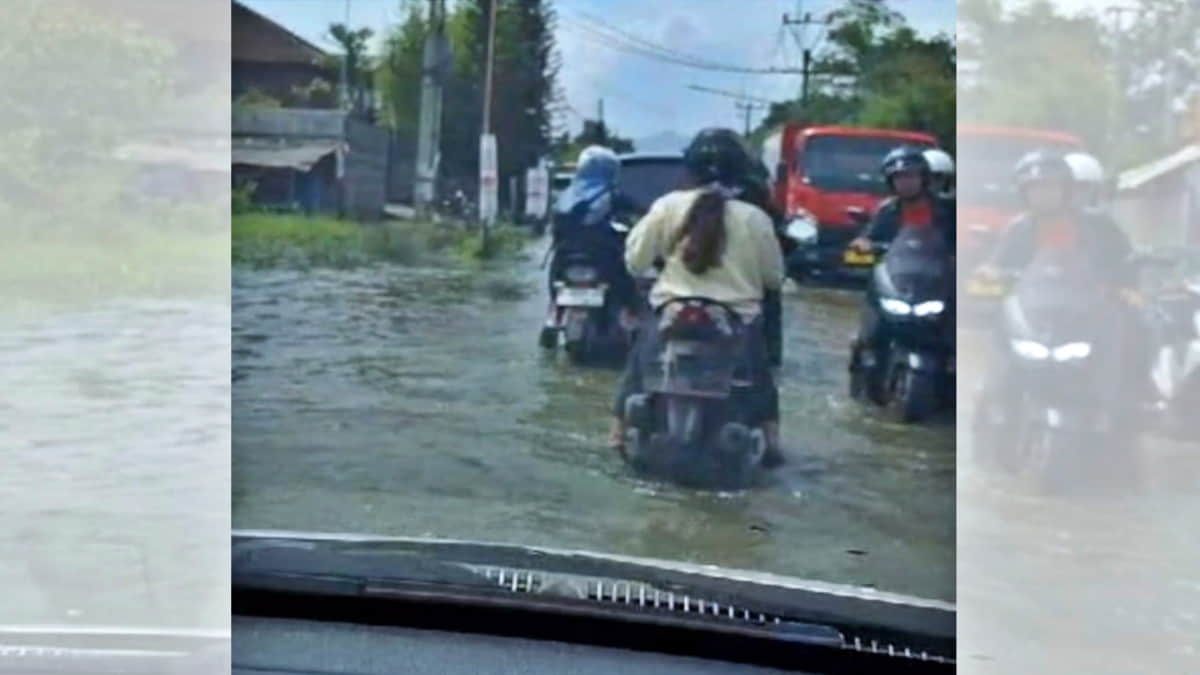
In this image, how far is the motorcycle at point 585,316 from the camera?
111 inches

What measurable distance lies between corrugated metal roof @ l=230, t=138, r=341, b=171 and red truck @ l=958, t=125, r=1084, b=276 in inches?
47.1

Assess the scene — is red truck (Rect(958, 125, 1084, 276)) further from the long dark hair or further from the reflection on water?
the reflection on water

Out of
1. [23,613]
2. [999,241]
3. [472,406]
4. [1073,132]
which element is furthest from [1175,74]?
[23,613]

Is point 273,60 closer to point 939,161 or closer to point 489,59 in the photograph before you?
point 489,59

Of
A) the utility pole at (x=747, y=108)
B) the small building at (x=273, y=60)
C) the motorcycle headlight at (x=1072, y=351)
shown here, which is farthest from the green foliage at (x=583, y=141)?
the motorcycle headlight at (x=1072, y=351)

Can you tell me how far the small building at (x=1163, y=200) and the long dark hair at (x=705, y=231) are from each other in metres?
0.77

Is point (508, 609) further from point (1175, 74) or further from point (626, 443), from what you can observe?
point (1175, 74)

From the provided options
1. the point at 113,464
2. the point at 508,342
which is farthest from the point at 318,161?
the point at 113,464

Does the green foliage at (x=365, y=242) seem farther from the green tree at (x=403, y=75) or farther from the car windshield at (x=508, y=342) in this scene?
the green tree at (x=403, y=75)

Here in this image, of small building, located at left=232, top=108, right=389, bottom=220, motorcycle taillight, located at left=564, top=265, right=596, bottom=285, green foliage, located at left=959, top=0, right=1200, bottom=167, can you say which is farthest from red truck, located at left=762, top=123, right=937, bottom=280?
small building, located at left=232, top=108, right=389, bottom=220

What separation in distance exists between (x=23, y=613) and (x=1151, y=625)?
1.67 m

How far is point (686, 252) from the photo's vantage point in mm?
2752

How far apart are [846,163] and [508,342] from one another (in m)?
0.69

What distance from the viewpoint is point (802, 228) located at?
8.99ft
